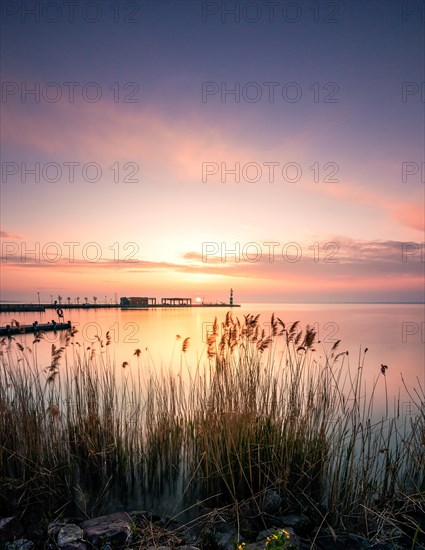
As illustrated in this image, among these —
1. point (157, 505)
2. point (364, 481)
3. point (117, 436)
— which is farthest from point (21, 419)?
point (364, 481)

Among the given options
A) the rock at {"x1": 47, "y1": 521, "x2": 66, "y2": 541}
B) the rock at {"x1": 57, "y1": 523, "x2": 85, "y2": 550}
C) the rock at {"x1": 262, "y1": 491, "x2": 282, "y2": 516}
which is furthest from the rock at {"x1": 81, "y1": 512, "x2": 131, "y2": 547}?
the rock at {"x1": 262, "y1": 491, "x2": 282, "y2": 516}

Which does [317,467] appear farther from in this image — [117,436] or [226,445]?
[117,436]

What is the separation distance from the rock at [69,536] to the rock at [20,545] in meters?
0.24

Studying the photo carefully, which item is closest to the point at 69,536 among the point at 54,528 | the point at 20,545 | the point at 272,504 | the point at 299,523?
the point at 54,528

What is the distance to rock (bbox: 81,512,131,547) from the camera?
340cm

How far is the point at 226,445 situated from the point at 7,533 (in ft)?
7.44

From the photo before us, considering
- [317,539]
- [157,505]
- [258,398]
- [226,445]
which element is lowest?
[157,505]

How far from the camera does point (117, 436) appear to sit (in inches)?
198

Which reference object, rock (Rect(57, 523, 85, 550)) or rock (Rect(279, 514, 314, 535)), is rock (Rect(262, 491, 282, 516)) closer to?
rock (Rect(279, 514, 314, 535))

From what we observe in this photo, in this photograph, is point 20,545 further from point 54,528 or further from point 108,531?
point 108,531

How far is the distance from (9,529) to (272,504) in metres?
2.57

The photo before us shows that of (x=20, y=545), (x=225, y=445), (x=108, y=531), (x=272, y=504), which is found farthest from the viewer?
(x=225, y=445)

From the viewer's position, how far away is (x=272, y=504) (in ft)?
12.5

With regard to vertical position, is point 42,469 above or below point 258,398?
below
